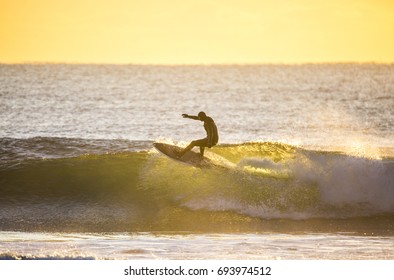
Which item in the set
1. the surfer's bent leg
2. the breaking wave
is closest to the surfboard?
the surfer's bent leg

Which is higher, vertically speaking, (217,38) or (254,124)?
(217,38)

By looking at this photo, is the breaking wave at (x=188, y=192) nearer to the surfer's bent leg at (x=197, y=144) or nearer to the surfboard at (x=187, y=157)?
the surfboard at (x=187, y=157)

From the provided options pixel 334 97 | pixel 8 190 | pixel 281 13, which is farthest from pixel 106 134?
pixel 334 97

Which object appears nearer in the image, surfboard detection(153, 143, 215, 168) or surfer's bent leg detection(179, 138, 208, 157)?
surfer's bent leg detection(179, 138, 208, 157)

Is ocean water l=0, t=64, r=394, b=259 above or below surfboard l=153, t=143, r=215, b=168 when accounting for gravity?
below

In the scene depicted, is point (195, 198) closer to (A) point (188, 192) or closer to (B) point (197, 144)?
(A) point (188, 192)

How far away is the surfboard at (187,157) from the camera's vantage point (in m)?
18.4

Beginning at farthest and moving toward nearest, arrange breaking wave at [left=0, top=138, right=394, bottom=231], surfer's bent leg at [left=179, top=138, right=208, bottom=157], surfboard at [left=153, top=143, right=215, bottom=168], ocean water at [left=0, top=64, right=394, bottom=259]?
surfboard at [left=153, top=143, right=215, bottom=168] → surfer's bent leg at [left=179, top=138, right=208, bottom=157] → breaking wave at [left=0, top=138, right=394, bottom=231] → ocean water at [left=0, top=64, right=394, bottom=259]

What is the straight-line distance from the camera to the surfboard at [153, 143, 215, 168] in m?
18.4

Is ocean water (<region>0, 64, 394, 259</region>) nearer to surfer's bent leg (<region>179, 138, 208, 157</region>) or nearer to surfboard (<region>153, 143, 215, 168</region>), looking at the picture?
surfboard (<region>153, 143, 215, 168</region>)

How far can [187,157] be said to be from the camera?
60.5ft

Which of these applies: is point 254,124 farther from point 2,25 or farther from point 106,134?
point 2,25
